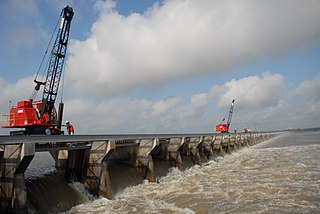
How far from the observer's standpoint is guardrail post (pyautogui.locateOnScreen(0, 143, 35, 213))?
36.7 ft

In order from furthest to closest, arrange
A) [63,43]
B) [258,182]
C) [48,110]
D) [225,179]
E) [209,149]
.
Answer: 1. [209,149]
2. [63,43]
3. [48,110]
4. [225,179]
5. [258,182]

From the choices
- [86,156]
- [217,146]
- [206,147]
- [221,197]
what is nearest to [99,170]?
[86,156]

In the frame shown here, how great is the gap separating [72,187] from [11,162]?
5.62 meters

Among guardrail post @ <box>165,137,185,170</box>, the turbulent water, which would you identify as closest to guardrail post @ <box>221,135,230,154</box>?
guardrail post @ <box>165,137,185,170</box>

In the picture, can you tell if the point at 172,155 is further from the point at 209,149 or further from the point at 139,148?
the point at 209,149

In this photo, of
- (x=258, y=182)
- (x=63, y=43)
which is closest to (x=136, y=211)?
(x=258, y=182)

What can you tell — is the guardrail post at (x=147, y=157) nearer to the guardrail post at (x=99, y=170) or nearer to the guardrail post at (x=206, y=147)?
the guardrail post at (x=99, y=170)

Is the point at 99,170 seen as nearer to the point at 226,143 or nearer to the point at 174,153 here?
the point at 174,153

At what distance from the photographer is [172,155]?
2784 cm

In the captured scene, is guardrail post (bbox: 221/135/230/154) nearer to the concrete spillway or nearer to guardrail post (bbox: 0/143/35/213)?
the concrete spillway

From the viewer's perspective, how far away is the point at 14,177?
37.3 ft

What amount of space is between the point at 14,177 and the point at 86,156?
6453 millimetres

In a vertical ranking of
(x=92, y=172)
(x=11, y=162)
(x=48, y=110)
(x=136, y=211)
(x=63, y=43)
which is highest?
(x=63, y=43)

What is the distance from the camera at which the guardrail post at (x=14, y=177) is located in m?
11.2
